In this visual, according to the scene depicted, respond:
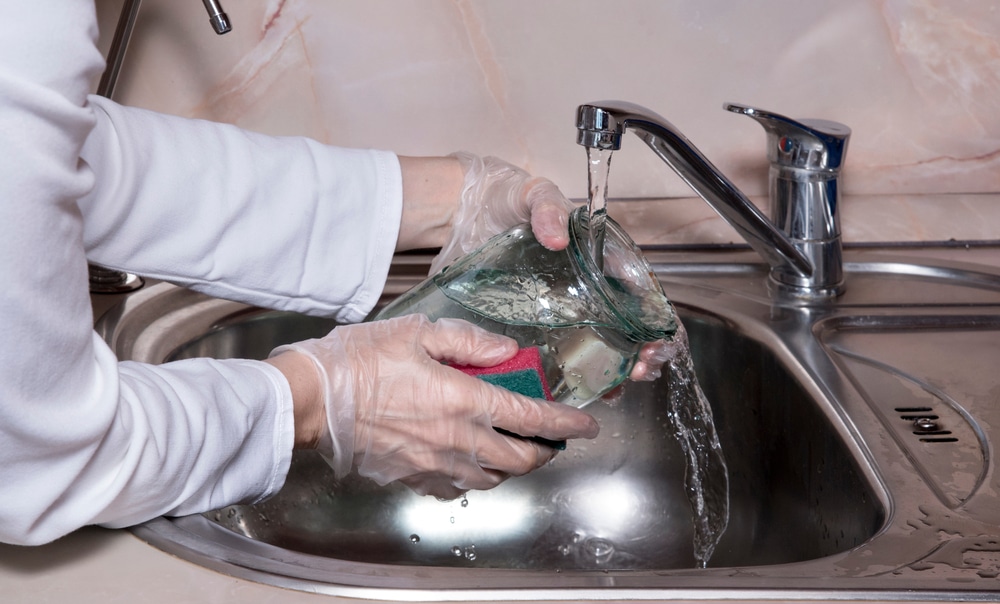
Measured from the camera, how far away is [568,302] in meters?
0.68

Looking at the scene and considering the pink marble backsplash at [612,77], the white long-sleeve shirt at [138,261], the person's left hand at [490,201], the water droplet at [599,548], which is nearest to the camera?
the white long-sleeve shirt at [138,261]

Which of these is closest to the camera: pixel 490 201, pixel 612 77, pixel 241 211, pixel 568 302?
pixel 568 302

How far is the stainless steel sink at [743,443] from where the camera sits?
0.71 metres

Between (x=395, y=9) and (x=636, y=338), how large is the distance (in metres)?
0.56

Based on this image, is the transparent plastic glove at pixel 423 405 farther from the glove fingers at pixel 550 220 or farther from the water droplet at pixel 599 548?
the water droplet at pixel 599 548

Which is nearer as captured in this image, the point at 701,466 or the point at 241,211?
the point at 241,211

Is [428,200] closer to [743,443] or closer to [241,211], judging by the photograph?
[241,211]

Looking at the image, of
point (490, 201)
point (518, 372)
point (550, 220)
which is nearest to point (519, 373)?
point (518, 372)

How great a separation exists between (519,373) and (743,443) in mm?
351

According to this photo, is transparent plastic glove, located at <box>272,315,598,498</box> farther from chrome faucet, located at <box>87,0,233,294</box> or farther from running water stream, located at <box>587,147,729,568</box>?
chrome faucet, located at <box>87,0,233,294</box>

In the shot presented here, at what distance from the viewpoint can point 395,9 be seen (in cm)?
105

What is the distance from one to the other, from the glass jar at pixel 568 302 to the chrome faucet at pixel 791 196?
0.16 meters

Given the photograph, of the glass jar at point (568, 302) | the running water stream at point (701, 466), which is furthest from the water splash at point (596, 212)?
the running water stream at point (701, 466)

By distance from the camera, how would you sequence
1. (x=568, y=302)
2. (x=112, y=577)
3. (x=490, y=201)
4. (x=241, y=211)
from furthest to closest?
1. (x=490, y=201)
2. (x=241, y=211)
3. (x=568, y=302)
4. (x=112, y=577)
